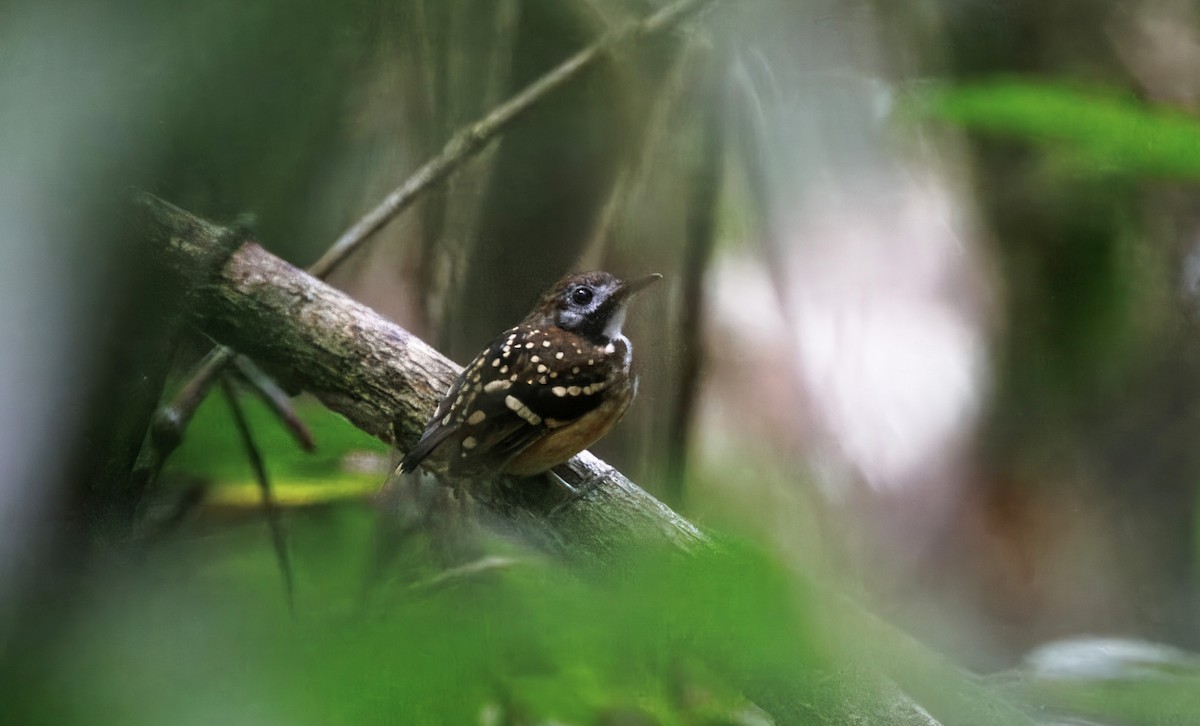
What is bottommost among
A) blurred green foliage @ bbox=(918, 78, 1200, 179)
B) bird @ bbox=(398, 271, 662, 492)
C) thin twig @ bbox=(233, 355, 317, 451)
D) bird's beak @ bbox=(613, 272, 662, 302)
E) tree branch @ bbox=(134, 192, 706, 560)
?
thin twig @ bbox=(233, 355, 317, 451)

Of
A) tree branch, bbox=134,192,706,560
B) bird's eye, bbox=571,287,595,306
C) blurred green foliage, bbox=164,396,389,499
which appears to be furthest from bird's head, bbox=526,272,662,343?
blurred green foliage, bbox=164,396,389,499

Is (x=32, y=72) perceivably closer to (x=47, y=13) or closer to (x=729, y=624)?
(x=47, y=13)

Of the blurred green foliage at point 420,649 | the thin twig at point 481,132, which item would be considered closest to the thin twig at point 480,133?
the thin twig at point 481,132

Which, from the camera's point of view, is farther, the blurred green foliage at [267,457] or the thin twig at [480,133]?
the thin twig at [480,133]

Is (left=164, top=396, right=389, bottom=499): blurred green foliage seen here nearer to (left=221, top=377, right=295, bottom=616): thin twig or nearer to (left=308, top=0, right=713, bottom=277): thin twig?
(left=221, top=377, right=295, bottom=616): thin twig

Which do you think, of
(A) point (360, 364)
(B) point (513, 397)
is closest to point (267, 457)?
(A) point (360, 364)

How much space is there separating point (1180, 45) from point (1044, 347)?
1.41 feet

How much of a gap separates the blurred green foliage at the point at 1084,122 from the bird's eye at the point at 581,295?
0.46 metres

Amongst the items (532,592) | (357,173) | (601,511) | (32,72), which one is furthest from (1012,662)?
(32,72)

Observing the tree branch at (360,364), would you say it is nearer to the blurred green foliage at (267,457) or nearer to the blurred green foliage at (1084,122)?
the blurred green foliage at (267,457)

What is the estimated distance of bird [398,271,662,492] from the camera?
2.56ft

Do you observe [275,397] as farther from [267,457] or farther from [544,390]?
[544,390]

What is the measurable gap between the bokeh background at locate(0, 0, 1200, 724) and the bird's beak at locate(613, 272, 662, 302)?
0.01 m

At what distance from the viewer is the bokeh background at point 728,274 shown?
1.69ft
